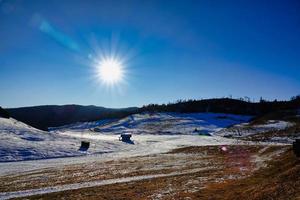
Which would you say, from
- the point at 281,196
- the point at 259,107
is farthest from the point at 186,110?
the point at 281,196

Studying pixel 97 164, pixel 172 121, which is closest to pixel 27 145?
pixel 97 164

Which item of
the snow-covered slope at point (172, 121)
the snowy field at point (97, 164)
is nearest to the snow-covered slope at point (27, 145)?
the snowy field at point (97, 164)

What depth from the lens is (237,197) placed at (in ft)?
47.6

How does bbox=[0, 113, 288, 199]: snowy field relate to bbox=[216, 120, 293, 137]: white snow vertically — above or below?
below

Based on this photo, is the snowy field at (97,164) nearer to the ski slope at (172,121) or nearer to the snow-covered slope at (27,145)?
the snow-covered slope at (27,145)

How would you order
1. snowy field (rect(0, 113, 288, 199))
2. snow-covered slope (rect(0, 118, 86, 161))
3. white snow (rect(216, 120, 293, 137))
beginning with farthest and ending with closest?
1. white snow (rect(216, 120, 293, 137))
2. snow-covered slope (rect(0, 118, 86, 161))
3. snowy field (rect(0, 113, 288, 199))

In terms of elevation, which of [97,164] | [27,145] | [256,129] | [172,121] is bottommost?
[97,164]

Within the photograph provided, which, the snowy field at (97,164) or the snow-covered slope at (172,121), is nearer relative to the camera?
the snowy field at (97,164)

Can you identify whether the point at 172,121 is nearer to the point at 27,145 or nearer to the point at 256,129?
the point at 256,129

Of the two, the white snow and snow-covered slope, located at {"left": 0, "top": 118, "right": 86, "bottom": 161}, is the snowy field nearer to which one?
snow-covered slope, located at {"left": 0, "top": 118, "right": 86, "bottom": 161}

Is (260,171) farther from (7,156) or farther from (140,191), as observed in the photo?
(7,156)

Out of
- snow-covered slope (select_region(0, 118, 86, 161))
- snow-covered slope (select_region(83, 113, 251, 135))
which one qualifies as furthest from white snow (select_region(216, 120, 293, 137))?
snow-covered slope (select_region(0, 118, 86, 161))

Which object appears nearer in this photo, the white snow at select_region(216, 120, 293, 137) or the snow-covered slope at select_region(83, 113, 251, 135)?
the white snow at select_region(216, 120, 293, 137)

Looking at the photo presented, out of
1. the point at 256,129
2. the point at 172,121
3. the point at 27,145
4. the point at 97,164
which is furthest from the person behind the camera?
the point at 172,121
